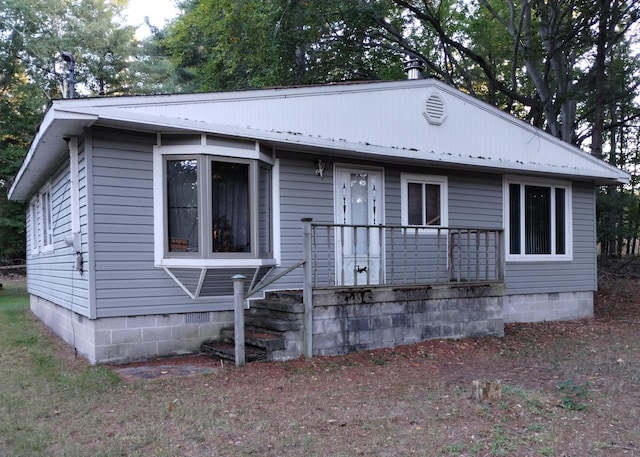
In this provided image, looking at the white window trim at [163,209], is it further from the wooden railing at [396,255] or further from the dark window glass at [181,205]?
the wooden railing at [396,255]

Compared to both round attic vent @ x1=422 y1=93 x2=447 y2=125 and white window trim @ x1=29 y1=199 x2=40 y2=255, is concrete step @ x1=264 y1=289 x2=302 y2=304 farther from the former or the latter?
white window trim @ x1=29 y1=199 x2=40 y2=255

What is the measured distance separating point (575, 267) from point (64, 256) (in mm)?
9818

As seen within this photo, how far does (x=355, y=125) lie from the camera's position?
325 inches

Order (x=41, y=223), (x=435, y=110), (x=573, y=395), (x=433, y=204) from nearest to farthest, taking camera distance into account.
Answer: (x=573, y=395)
(x=435, y=110)
(x=433, y=204)
(x=41, y=223)

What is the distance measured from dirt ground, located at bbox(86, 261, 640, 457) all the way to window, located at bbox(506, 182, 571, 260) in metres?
2.76

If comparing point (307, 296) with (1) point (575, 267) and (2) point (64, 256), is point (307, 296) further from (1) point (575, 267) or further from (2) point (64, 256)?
(1) point (575, 267)

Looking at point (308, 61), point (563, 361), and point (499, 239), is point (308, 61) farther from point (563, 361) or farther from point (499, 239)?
point (563, 361)

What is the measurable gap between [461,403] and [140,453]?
109 inches

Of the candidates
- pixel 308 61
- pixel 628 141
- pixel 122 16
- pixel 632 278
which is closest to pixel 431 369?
pixel 308 61

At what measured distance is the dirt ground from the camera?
150 inches

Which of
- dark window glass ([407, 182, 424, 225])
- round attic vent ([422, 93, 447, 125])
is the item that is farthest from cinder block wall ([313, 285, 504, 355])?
round attic vent ([422, 93, 447, 125])

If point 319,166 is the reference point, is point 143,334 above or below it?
below

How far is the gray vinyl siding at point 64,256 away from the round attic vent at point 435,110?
5.57 meters

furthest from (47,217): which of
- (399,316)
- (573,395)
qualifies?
(573,395)
